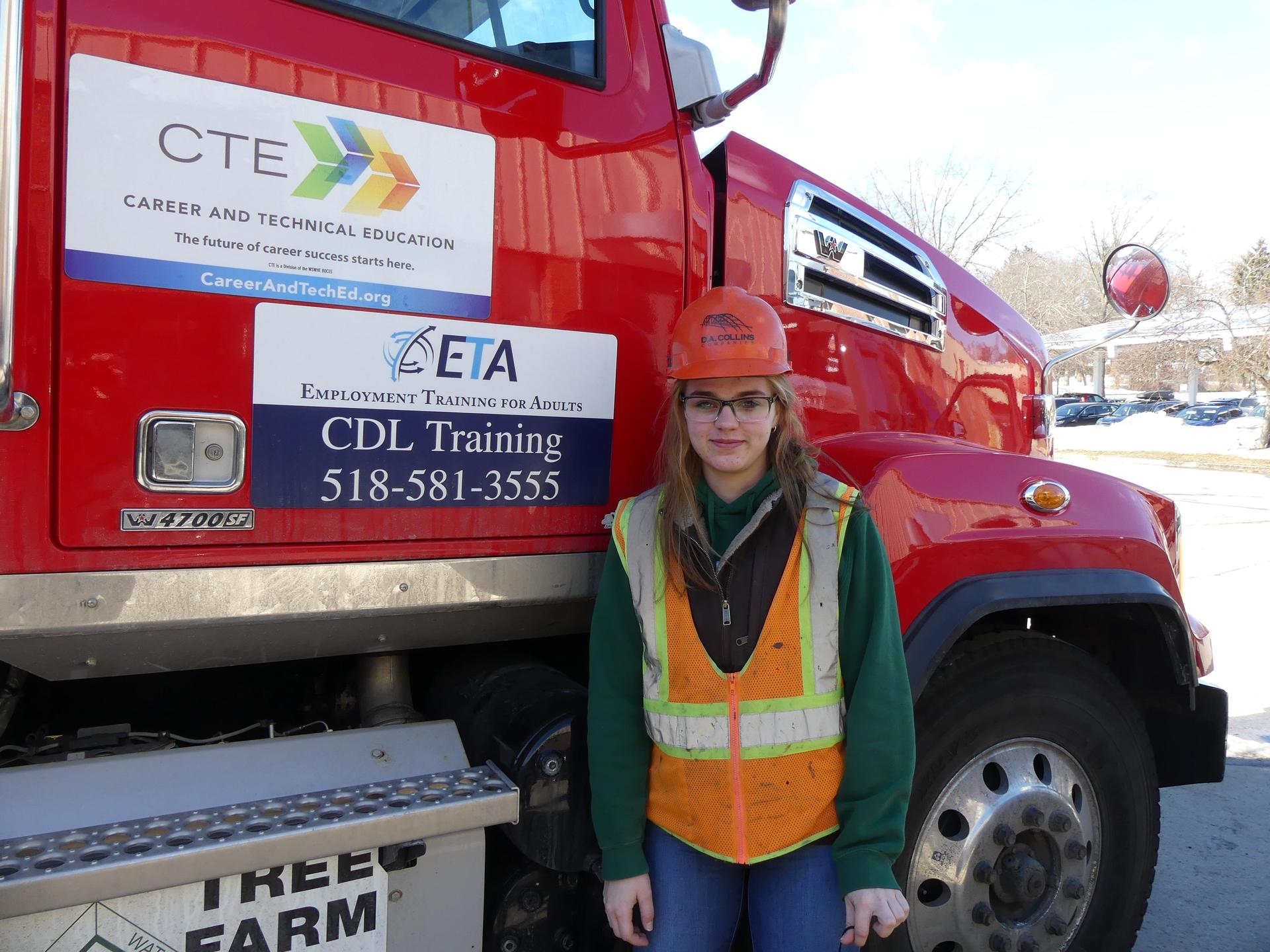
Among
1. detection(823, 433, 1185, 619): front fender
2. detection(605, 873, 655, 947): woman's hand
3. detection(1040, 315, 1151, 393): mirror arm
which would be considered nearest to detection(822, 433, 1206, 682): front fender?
detection(823, 433, 1185, 619): front fender

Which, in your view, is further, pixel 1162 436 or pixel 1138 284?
pixel 1162 436

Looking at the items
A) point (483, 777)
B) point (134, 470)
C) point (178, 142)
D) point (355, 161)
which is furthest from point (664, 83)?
point (483, 777)

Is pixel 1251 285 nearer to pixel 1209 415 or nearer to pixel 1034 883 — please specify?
pixel 1209 415

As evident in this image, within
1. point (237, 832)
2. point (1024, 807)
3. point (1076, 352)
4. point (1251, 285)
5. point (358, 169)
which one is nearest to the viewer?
point (237, 832)

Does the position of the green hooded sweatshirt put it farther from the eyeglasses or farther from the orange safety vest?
the eyeglasses

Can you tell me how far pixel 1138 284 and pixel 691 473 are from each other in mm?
1980

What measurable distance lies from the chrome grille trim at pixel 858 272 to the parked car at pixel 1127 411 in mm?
39743

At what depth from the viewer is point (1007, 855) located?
223cm

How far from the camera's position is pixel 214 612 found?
1.53m

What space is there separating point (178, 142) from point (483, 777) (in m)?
1.21

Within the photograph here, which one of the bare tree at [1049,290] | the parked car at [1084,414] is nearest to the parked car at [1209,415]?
the parked car at [1084,414]

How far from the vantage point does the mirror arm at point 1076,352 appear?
2924mm

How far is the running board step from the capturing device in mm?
1315

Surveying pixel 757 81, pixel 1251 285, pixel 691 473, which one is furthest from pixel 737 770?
pixel 1251 285
